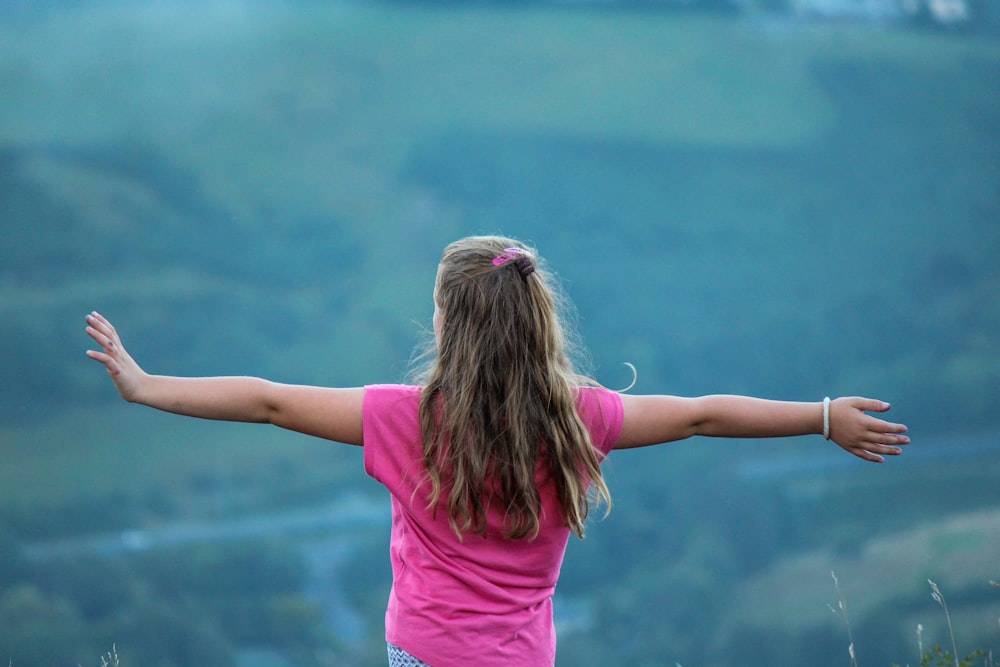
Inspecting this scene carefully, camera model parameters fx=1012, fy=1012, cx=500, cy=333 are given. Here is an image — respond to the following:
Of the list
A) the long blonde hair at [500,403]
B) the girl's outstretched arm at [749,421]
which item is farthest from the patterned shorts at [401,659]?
the girl's outstretched arm at [749,421]

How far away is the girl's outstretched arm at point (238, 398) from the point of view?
2.16 meters

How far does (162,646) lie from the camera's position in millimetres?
21344

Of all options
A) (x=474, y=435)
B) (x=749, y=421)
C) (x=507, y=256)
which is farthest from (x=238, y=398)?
(x=749, y=421)

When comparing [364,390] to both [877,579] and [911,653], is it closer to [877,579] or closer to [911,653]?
[877,579]

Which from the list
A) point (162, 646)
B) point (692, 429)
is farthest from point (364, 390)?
point (162, 646)

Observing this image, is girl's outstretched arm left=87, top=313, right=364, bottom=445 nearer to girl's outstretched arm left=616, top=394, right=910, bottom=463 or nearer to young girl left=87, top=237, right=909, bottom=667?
young girl left=87, top=237, right=909, bottom=667

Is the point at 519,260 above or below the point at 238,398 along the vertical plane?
above

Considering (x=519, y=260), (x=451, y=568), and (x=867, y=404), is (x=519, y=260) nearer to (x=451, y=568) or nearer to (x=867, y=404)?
(x=451, y=568)

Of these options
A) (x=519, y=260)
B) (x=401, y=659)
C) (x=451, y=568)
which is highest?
(x=519, y=260)

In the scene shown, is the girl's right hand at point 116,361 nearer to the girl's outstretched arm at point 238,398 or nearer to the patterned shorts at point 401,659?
the girl's outstretched arm at point 238,398

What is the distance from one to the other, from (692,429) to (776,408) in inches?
7.7

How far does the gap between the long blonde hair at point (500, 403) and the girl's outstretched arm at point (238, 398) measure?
17 cm

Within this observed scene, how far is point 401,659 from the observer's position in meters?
2.19

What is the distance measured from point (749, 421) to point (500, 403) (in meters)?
0.57
